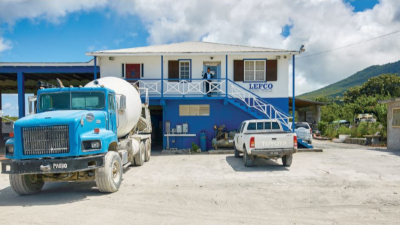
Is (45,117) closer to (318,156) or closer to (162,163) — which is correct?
(162,163)

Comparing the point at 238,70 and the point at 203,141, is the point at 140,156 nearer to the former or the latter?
the point at 203,141

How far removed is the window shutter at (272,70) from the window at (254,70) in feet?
1.00

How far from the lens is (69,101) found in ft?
28.3

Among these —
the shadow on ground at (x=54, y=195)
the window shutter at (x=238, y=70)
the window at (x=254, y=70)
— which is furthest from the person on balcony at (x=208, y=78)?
the shadow on ground at (x=54, y=195)

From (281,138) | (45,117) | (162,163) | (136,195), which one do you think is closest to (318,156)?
(281,138)

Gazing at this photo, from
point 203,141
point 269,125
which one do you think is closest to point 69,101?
point 269,125

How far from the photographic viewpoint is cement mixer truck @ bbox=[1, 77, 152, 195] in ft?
23.7

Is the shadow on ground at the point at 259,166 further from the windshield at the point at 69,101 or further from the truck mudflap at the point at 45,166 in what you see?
the truck mudflap at the point at 45,166

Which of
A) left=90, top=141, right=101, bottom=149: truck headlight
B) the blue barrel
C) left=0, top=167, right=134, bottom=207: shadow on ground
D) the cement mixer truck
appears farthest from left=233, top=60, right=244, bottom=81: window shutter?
left=90, top=141, right=101, bottom=149: truck headlight

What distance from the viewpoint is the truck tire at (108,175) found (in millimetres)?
7594

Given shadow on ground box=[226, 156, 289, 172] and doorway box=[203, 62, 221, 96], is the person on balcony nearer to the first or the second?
doorway box=[203, 62, 221, 96]

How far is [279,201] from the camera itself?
22.9ft

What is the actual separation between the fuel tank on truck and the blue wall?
5.69 m

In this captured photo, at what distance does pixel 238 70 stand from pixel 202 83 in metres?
2.33
